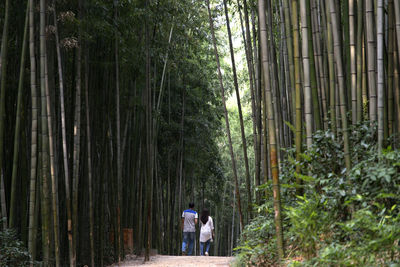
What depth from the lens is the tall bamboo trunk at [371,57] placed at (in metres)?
2.95

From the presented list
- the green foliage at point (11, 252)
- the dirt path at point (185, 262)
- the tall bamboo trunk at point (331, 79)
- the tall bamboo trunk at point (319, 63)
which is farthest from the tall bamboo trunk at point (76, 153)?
the tall bamboo trunk at point (331, 79)

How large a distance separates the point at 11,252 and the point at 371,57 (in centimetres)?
330

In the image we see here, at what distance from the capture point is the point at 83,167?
5.93 meters

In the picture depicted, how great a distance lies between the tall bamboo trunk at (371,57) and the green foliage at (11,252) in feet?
10.3

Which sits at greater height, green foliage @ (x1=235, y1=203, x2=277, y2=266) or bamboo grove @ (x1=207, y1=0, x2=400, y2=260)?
bamboo grove @ (x1=207, y1=0, x2=400, y2=260)

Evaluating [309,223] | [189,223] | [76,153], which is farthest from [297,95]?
[189,223]

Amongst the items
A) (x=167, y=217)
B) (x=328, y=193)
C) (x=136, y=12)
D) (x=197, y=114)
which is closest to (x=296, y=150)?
(x=328, y=193)

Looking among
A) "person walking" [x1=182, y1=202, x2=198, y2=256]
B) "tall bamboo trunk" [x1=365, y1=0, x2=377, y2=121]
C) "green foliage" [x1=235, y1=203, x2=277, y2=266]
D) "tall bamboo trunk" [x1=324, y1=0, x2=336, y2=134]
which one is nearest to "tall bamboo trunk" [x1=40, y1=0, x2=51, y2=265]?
"green foliage" [x1=235, y1=203, x2=277, y2=266]

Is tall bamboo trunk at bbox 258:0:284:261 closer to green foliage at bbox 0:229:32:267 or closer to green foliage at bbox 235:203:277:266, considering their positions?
green foliage at bbox 235:203:277:266

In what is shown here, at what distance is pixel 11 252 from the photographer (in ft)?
13.6

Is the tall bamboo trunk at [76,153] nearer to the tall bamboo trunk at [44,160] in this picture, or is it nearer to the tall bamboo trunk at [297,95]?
the tall bamboo trunk at [44,160]

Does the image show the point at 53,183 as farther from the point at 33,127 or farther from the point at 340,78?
the point at 340,78

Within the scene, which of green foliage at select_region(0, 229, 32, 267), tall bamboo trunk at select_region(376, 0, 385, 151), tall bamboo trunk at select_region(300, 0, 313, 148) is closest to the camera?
tall bamboo trunk at select_region(376, 0, 385, 151)

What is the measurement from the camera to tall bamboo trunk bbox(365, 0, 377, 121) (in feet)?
9.66
